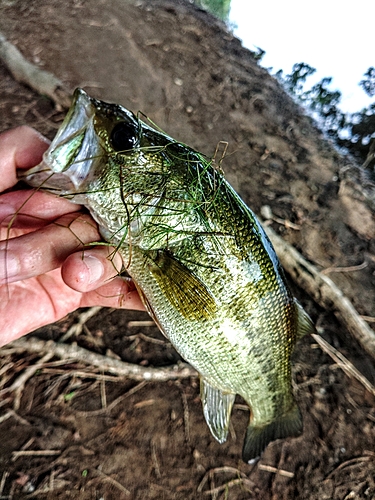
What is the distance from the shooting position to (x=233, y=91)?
Result: 693 centimetres

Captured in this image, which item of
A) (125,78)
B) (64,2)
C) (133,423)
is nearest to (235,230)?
(133,423)

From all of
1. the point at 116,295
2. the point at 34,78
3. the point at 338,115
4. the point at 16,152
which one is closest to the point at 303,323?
the point at 116,295

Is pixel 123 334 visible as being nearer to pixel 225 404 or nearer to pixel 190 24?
pixel 225 404

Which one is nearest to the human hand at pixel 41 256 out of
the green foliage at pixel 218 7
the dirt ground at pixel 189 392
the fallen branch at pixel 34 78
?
the dirt ground at pixel 189 392

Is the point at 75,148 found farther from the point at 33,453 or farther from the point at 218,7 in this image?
the point at 218,7

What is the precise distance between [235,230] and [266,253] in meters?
0.21

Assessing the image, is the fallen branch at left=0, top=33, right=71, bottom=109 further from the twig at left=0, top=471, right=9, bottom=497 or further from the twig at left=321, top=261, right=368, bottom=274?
the twig at left=0, top=471, right=9, bottom=497

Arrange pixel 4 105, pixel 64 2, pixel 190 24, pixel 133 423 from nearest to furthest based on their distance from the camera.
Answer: pixel 133 423 → pixel 4 105 → pixel 64 2 → pixel 190 24

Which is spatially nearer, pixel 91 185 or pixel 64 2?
pixel 91 185

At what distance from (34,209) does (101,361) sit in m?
1.43

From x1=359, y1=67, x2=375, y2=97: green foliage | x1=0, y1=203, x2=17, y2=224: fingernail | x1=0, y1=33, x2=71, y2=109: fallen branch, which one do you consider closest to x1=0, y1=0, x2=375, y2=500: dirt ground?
x1=0, y1=33, x2=71, y2=109: fallen branch

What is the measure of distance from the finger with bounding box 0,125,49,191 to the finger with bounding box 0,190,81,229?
0.50 ft

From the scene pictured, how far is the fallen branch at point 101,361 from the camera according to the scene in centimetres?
279

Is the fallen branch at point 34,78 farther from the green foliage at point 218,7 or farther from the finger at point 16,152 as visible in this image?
the green foliage at point 218,7
